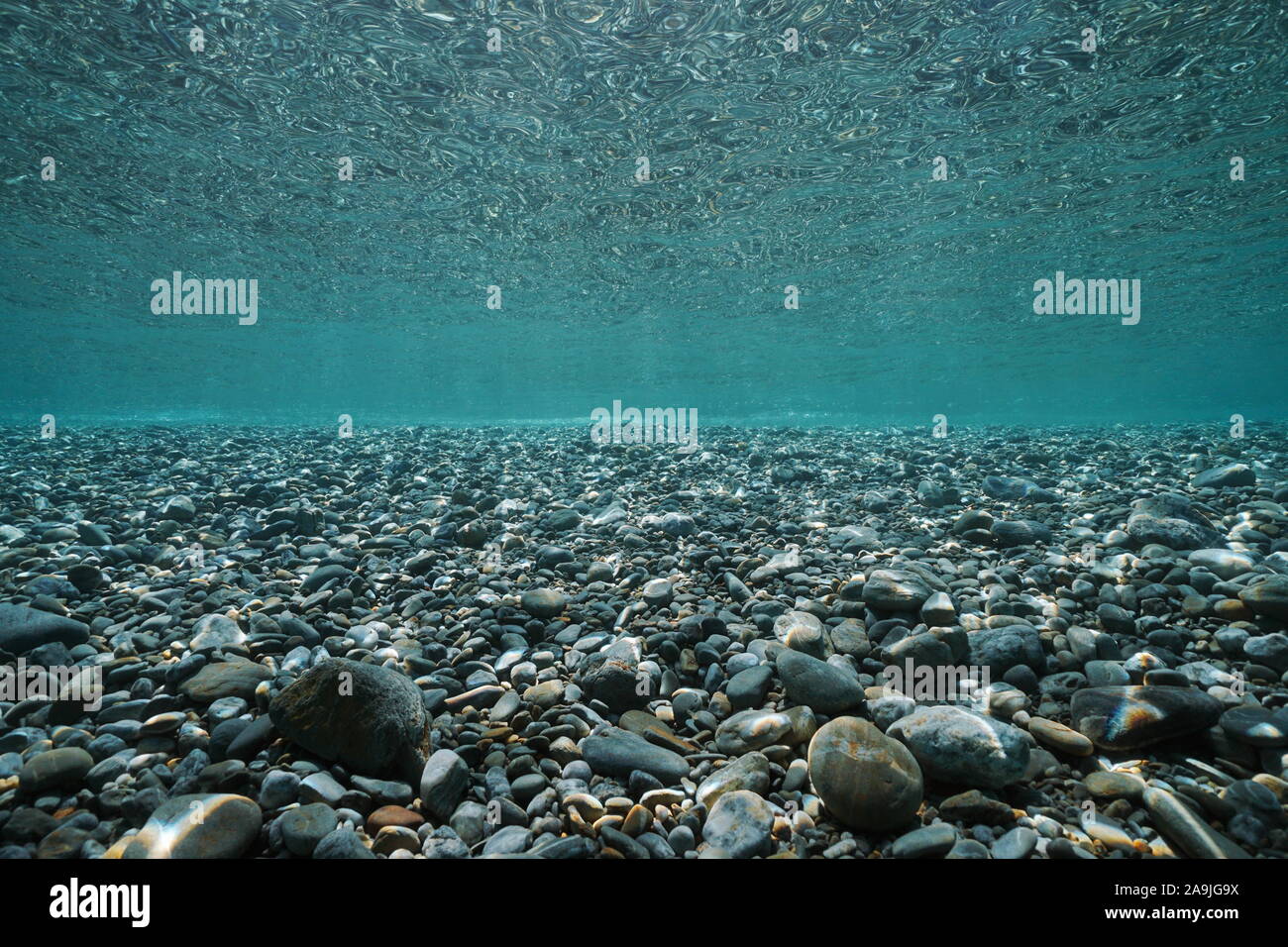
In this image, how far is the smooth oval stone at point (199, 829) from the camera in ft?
6.39

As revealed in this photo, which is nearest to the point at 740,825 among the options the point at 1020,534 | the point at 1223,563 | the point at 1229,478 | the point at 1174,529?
the point at 1223,563

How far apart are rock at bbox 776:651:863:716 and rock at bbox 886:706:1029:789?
1.32 ft

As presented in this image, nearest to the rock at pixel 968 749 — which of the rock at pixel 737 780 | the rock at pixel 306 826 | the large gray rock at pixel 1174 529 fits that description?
the rock at pixel 737 780

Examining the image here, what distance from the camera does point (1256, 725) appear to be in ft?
7.89

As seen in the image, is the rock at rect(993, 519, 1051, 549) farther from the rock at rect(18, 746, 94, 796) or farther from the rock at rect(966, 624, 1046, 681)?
the rock at rect(18, 746, 94, 796)

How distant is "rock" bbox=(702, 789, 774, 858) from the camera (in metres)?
2.04

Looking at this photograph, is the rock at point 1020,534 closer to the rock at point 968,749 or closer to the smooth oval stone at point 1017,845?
the rock at point 968,749

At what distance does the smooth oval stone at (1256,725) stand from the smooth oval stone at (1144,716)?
5 centimetres

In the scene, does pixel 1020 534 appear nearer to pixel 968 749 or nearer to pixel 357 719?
pixel 968 749

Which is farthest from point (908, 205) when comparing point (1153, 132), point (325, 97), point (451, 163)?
point (325, 97)

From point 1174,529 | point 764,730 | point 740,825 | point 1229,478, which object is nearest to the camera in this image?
point 740,825

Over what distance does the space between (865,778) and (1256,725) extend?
189cm

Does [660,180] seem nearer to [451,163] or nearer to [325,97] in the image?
[451,163]

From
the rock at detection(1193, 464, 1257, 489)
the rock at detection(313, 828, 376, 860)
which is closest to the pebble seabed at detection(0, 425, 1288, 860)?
the rock at detection(313, 828, 376, 860)
